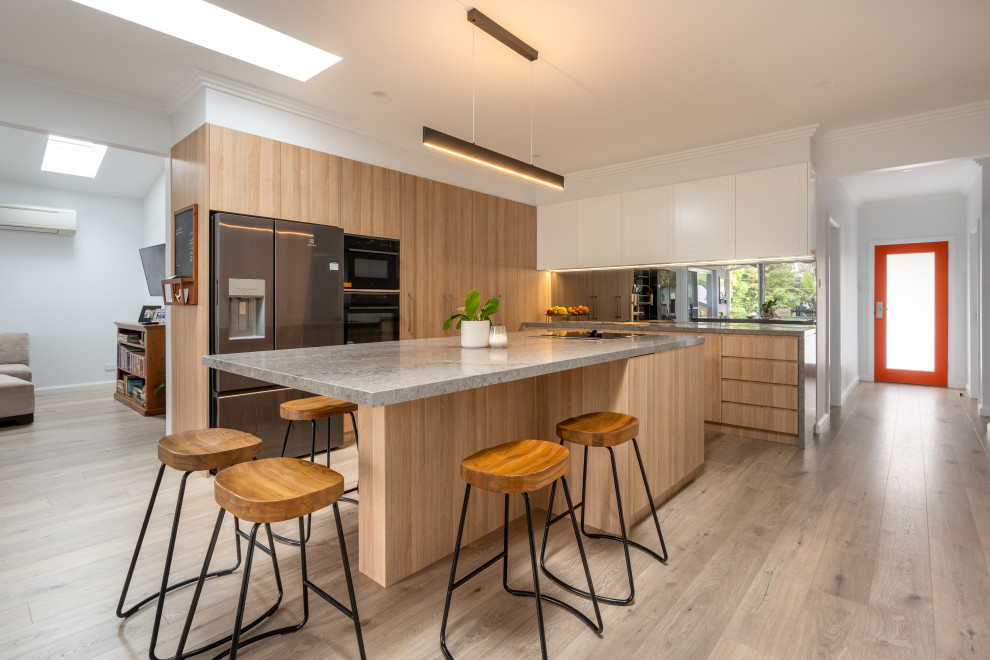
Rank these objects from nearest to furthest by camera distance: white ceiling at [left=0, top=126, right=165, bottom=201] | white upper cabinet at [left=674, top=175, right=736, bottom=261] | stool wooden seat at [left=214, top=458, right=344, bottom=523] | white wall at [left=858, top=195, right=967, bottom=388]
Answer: stool wooden seat at [left=214, top=458, right=344, bottom=523] < white upper cabinet at [left=674, top=175, right=736, bottom=261] < white ceiling at [left=0, top=126, right=165, bottom=201] < white wall at [left=858, top=195, right=967, bottom=388]

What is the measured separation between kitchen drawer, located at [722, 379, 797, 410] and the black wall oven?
2.90 m

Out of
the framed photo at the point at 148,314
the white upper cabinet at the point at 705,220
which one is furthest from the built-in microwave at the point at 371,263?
the framed photo at the point at 148,314

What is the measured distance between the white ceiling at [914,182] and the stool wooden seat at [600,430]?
450cm

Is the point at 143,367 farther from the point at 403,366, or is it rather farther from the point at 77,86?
the point at 403,366

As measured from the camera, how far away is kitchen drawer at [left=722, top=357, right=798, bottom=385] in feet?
12.8

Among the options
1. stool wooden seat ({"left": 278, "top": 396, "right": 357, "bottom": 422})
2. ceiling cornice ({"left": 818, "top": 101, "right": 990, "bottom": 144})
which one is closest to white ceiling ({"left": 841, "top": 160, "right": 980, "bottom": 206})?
ceiling cornice ({"left": 818, "top": 101, "right": 990, "bottom": 144})

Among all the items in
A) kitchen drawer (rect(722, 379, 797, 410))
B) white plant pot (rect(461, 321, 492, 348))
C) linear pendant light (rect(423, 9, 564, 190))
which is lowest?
kitchen drawer (rect(722, 379, 797, 410))

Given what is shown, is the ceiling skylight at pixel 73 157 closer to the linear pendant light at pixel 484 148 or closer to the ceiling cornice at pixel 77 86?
the ceiling cornice at pixel 77 86

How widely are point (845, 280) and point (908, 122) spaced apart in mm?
2324

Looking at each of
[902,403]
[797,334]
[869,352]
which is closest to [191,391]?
[797,334]

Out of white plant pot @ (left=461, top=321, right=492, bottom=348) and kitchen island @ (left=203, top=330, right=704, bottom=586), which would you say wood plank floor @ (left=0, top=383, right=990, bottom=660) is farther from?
white plant pot @ (left=461, top=321, right=492, bottom=348)

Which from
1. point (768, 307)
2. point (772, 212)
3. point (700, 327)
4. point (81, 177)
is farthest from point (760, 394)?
point (81, 177)

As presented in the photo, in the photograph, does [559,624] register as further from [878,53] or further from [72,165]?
[72,165]

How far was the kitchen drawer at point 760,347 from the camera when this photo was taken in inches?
153
